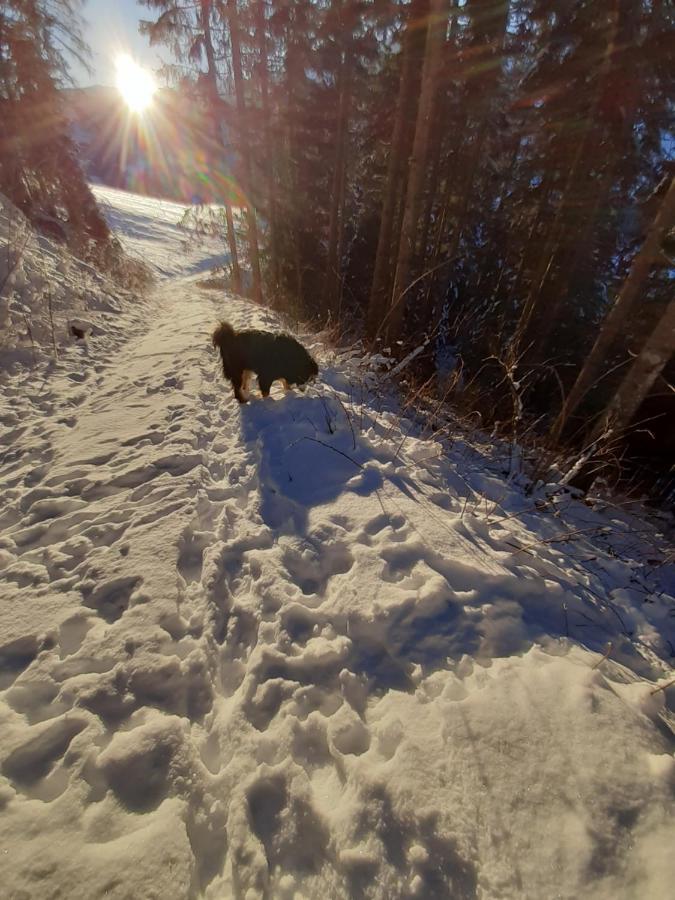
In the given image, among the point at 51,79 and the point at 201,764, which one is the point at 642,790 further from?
the point at 51,79

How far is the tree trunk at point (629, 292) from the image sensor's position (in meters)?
5.02

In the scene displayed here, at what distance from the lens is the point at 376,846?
4.10ft

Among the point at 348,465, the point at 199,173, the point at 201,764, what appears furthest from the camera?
the point at 199,173

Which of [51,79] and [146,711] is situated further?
[51,79]

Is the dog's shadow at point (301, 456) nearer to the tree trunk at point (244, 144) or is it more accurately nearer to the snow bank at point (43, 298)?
the snow bank at point (43, 298)

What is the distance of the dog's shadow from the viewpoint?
301cm

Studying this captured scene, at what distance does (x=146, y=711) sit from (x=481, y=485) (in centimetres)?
294

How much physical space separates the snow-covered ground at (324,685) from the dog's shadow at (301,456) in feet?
0.10

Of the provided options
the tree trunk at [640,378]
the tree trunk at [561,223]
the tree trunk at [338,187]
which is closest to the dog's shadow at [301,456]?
the tree trunk at [640,378]

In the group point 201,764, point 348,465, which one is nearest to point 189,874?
point 201,764

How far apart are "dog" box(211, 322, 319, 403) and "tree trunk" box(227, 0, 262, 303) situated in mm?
9828

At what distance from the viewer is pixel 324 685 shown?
178 cm

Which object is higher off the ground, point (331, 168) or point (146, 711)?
point (331, 168)

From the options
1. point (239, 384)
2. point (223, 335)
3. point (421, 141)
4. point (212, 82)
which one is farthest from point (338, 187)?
point (239, 384)
